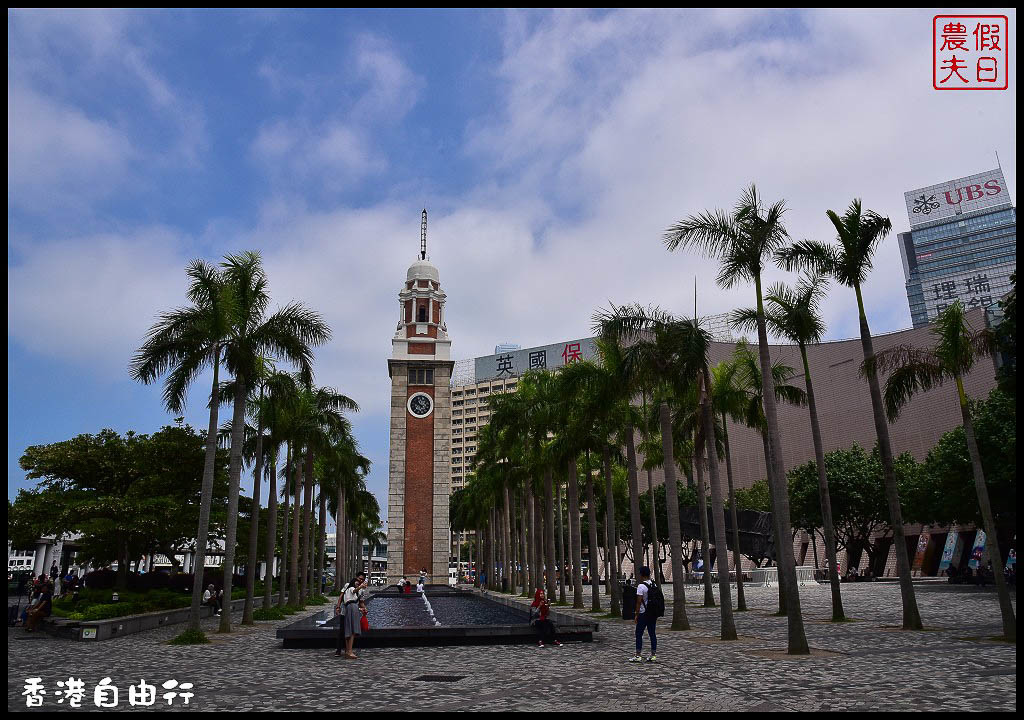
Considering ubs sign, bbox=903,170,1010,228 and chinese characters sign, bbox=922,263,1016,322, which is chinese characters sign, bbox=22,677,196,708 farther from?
chinese characters sign, bbox=922,263,1016,322

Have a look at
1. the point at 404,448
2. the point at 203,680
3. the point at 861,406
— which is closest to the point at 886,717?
the point at 203,680

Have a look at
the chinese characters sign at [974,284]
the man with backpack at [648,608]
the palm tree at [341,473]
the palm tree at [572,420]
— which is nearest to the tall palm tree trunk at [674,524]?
the palm tree at [572,420]

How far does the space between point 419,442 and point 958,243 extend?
497 ft

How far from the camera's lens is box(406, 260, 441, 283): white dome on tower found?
79.6m

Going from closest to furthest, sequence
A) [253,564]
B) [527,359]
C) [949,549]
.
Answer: [253,564]
[949,549]
[527,359]

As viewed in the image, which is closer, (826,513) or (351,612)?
(351,612)

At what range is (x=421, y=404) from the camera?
75000mm

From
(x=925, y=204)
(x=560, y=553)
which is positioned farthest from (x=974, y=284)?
(x=560, y=553)

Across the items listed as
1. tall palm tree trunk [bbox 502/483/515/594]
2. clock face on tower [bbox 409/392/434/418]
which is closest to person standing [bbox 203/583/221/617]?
tall palm tree trunk [bbox 502/483/515/594]

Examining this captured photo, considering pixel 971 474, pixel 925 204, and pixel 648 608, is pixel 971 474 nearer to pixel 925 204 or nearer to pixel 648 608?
pixel 648 608

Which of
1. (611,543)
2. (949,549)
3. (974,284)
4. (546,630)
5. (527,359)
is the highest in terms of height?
(974,284)

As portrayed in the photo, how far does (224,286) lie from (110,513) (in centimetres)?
1393

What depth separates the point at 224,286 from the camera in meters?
21.4

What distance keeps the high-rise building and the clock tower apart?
116573mm
